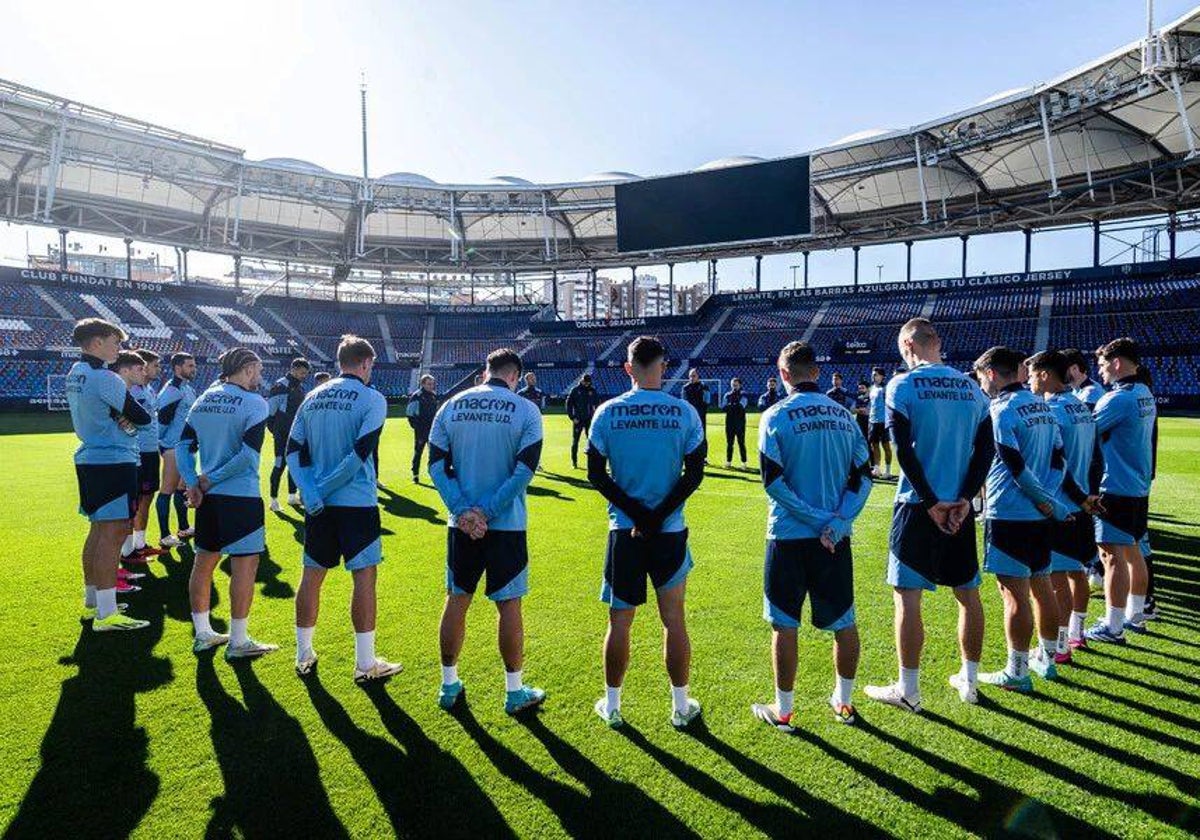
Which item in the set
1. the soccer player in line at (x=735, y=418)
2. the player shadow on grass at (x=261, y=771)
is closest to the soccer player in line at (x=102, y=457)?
the player shadow on grass at (x=261, y=771)

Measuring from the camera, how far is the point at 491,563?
137 inches

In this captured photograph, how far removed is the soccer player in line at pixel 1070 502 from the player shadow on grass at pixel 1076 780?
1188mm

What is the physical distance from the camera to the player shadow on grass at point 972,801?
8.50ft

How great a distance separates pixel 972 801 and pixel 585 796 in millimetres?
1685

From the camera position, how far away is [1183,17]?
704 inches

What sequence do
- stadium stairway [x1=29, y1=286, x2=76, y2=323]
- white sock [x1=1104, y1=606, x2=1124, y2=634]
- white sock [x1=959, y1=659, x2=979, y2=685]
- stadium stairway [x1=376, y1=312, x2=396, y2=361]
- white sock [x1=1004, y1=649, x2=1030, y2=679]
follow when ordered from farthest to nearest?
1. stadium stairway [x1=376, y1=312, x2=396, y2=361]
2. stadium stairway [x1=29, y1=286, x2=76, y2=323]
3. white sock [x1=1104, y1=606, x2=1124, y2=634]
4. white sock [x1=1004, y1=649, x2=1030, y2=679]
5. white sock [x1=959, y1=659, x2=979, y2=685]

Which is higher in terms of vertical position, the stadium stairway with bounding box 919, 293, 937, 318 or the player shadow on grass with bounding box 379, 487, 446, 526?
the stadium stairway with bounding box 919, 293, 937, 318

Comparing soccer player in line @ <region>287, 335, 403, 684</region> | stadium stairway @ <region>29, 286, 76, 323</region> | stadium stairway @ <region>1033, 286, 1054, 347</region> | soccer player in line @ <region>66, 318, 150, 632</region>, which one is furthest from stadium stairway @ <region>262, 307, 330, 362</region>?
soccer player in line @ <region>287, 335, 403, 684</region>

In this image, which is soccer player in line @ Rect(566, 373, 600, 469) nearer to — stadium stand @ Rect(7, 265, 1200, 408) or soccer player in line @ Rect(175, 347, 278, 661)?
soccer player in line @ Rect(175, 347, 278, 661)

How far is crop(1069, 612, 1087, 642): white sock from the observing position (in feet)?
14.2

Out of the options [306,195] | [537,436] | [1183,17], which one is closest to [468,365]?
[306,195]

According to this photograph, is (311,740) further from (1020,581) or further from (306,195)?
(306,195)

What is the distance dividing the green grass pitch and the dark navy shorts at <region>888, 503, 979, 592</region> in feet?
2.34

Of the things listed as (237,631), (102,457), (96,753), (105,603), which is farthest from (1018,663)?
(102,457)
